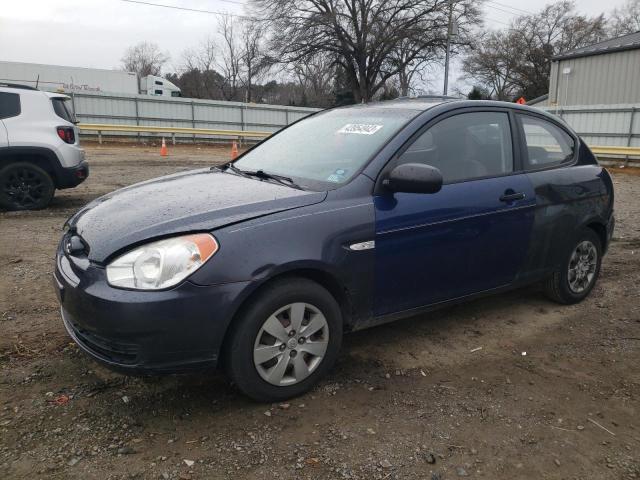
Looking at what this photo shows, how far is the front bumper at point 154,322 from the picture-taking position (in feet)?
8.32

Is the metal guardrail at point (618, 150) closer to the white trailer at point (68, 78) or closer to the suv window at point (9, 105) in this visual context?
the suv window at point (9, 105)

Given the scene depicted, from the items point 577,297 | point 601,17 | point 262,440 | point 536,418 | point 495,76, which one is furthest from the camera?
point 495,76

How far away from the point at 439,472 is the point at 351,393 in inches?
30.1

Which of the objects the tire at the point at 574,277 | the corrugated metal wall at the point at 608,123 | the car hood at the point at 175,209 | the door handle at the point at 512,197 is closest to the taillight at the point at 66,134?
the car hood at the point at 175,209

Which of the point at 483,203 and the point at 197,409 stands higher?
the point at 483,203

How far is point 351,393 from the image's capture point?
3107 millimetres

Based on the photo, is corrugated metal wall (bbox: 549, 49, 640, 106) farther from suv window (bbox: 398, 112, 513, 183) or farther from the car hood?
the car hood

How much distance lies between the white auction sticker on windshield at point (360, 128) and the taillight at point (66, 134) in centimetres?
572

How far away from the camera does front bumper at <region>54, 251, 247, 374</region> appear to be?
8.32ft

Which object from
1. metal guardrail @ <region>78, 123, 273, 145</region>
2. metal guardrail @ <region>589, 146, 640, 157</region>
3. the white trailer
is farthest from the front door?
the white trailer

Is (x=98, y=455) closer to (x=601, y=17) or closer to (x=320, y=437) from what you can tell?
(x=320, y=437)

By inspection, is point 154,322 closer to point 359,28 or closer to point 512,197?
point 512,197

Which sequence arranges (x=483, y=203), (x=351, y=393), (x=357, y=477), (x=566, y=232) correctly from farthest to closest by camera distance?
(x=566, y=232), (x=483, y=203), (x=351, y=393), (x=357, y=477)

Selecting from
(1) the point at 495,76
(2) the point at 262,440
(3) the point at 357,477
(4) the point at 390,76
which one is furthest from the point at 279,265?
(1) the point at 495,76
